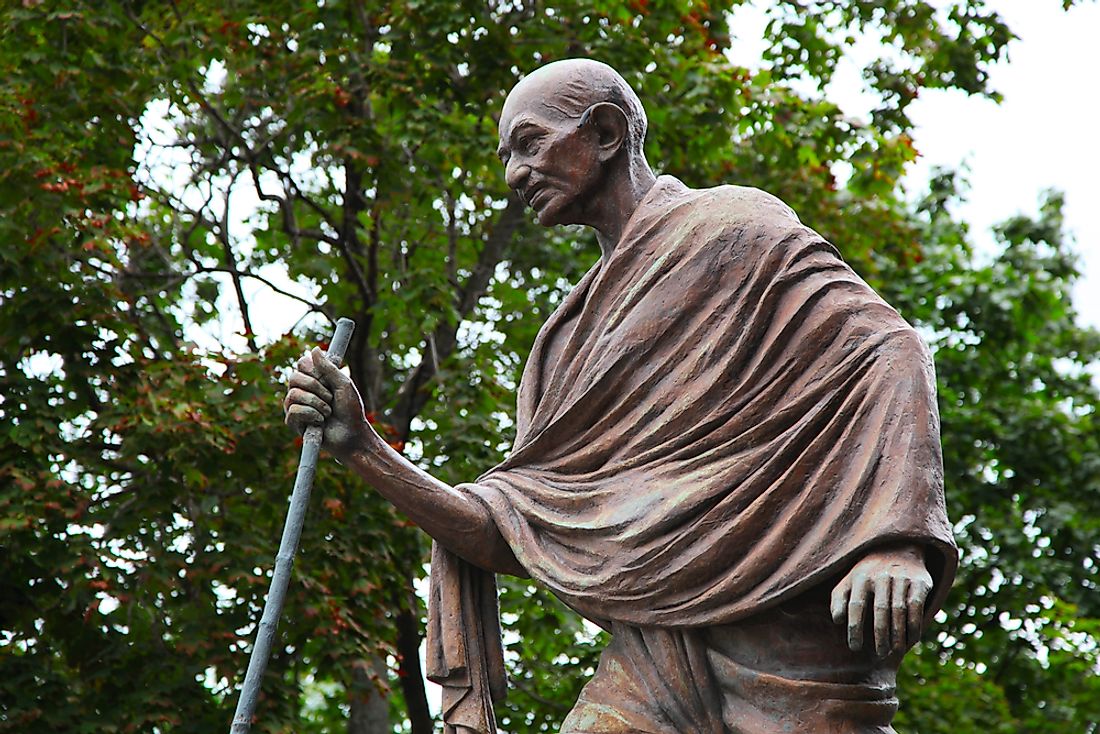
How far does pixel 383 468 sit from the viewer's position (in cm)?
559

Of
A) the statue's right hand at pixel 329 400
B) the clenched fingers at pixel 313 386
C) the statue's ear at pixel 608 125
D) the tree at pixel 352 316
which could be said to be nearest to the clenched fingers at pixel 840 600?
the statue's right hand at pixel 329 400

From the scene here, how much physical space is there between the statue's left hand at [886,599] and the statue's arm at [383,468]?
3.85 feet

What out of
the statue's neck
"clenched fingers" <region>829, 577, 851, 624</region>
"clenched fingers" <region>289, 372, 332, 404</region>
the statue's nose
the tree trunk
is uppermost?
the tree trunk

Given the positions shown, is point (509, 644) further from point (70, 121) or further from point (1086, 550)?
point (1086, 550)

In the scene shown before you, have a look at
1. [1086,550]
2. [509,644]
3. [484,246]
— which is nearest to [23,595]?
[509,644]

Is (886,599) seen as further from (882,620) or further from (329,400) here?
(329,400)

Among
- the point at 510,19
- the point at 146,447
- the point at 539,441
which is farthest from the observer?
the point at 510,19

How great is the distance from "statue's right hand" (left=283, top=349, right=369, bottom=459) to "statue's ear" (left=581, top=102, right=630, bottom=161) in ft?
3.71

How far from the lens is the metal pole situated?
16.9 ft

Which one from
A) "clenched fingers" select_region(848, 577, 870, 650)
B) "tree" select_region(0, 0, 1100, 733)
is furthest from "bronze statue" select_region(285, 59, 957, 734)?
"tree" select_region(0, 0, 1100, 733)

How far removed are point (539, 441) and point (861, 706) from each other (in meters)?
1.32

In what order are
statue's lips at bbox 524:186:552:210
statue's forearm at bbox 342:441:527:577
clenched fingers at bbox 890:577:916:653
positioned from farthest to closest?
statue's lips at bbox 524:186:552:210
statue's forearm at bbox 342:441:527:577
clenched fingers at bbox 890:577:916:653

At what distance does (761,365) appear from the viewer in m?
5.33

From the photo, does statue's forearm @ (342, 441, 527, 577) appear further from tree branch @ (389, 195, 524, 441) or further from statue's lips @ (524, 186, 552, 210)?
tree branch @ (389, 195, 524, 441)
